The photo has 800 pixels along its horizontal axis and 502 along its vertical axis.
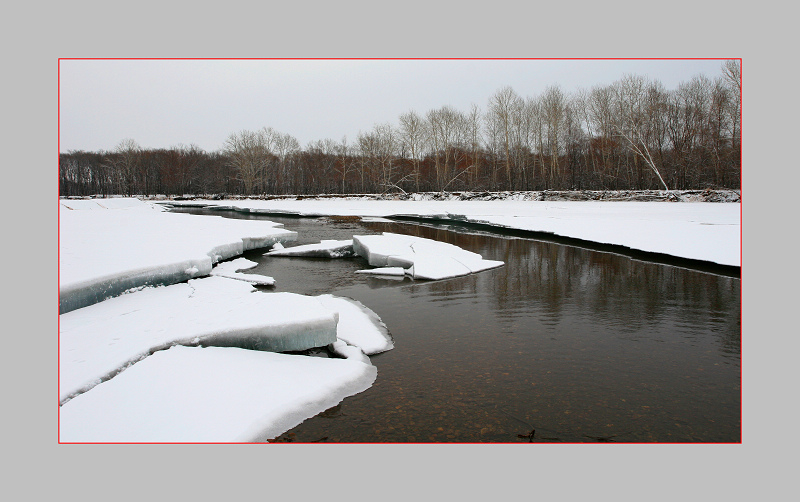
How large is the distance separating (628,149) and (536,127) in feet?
34.1

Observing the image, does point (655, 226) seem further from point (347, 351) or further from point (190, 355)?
Result: point (190, 355)

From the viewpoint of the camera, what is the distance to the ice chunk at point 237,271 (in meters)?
9.29

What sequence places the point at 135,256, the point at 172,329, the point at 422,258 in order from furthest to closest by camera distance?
the point at 422,258 → the point at 135,256 → the point at 172,329

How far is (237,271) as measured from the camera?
10.5m

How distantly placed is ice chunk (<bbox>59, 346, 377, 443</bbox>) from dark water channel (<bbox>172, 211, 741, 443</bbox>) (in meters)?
0.26

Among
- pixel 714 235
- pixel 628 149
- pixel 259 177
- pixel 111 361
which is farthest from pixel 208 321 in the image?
pixel 259 177

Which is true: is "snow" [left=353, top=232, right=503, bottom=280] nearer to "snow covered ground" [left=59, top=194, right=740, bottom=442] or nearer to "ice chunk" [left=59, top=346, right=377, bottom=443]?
"snow covered ground" [left=59, top=194, right=740, bottom=442]

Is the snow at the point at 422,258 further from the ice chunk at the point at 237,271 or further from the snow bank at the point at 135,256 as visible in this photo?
the snow bank at the point at 135,256

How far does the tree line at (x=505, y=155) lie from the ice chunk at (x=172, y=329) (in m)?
23.6

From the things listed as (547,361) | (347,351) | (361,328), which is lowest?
(547,361)

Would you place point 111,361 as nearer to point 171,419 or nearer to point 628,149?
point 171,419

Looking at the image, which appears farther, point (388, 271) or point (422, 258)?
point (422, 258)

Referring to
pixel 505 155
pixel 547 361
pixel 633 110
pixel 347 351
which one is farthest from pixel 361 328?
pixel 505 155

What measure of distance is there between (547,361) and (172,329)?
4.82 m
